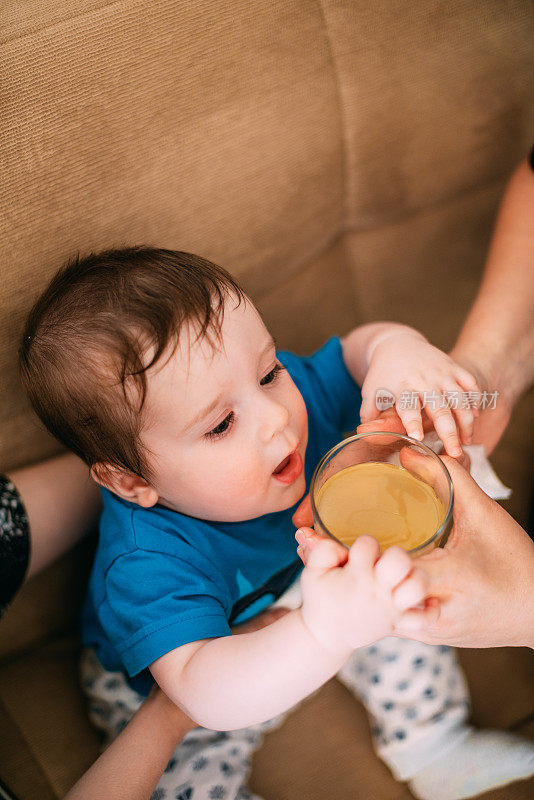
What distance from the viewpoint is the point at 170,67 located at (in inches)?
36.8

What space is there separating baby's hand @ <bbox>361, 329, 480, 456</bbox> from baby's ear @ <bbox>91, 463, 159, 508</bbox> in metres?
0.33

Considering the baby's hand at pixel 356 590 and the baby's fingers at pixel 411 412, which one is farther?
the baby's fingers at pixel 411 412

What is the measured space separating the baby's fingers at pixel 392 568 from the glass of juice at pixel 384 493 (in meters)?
0.04

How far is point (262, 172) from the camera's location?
3.56ft

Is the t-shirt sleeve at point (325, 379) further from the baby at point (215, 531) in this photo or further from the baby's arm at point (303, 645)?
the baby's arm at point (303, 645)

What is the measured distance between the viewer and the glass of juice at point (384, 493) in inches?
27.8

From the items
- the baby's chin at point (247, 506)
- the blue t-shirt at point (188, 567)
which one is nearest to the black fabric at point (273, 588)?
the blue t-shirt at point (188, 567)

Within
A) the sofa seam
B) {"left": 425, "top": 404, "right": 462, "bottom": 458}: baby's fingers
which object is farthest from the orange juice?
the sofa seam

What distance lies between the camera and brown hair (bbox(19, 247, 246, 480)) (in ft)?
2.55

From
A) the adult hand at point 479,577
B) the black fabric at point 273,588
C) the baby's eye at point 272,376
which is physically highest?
the baby's eye at point 272,376

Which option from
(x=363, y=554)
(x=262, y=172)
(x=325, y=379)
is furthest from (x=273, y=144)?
(x=363, y=554)

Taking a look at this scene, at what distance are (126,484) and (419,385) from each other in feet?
1.46

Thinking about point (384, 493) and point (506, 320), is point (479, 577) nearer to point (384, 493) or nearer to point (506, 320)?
point (384, 493)

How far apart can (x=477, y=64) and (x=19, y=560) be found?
3.87ft
